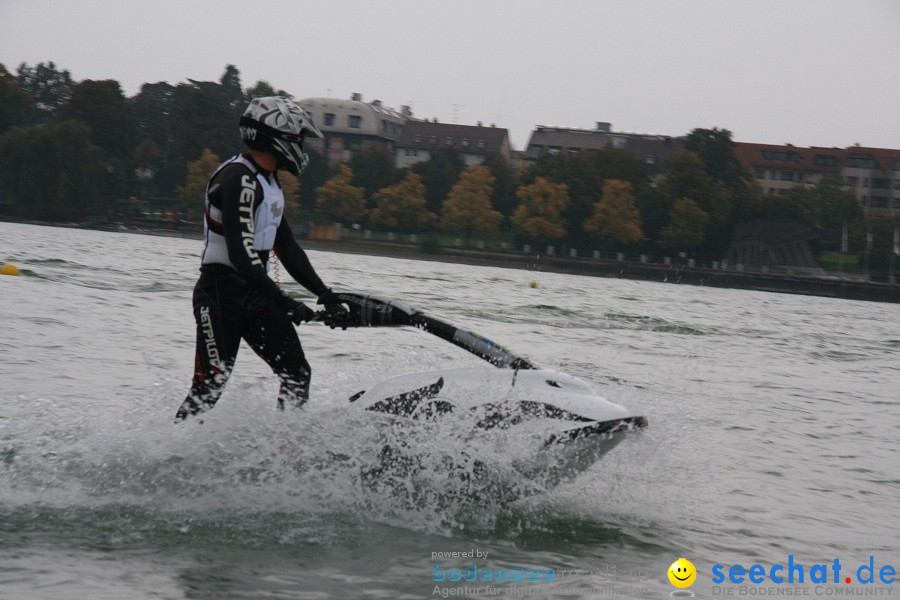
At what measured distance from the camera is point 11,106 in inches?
3718

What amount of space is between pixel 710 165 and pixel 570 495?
9559 cm

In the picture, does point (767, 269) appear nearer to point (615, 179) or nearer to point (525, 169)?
point (615, 179)

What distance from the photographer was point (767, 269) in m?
80.9

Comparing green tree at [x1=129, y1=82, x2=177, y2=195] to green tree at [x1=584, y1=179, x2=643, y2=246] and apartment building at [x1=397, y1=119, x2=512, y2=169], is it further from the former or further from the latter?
green tree at [x1=584, y1=179, x2=643, y2=246]

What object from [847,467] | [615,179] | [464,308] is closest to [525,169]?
[615,179]

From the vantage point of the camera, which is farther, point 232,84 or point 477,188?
point 232,84

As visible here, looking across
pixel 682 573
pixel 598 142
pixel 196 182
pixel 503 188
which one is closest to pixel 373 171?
pixel 503 188

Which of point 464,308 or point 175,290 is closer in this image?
point 175,290

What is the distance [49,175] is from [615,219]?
150 ft

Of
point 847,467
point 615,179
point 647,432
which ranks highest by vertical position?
point 615,179

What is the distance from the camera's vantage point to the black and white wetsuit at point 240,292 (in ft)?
16.2

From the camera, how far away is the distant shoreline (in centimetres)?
7044

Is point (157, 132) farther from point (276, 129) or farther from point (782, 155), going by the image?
point (276, 129)

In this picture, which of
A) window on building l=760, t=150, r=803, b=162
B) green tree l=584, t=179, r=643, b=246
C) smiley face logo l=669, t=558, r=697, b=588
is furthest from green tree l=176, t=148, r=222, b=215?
smiley face logo l=669, t=558, r=697, b=588
